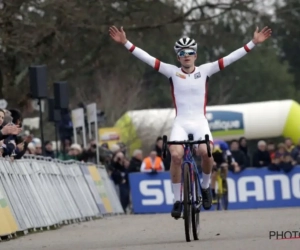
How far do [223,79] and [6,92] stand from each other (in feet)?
167

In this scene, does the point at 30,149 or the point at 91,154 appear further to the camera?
the point at 91,154

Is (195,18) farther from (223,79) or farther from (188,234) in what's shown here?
(223,79)

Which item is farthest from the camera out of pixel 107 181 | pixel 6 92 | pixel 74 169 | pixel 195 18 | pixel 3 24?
pixel 195 18

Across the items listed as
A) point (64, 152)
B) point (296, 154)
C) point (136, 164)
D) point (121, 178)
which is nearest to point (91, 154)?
point (121, 178)

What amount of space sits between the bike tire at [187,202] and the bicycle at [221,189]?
14.2 metres

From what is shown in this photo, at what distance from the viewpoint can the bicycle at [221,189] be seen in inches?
1118

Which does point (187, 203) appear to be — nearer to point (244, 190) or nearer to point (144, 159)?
point (244, 190)

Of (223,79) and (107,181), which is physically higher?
(223,79)

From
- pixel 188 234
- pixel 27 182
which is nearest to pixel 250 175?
pixel 27 182

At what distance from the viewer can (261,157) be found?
31797mm

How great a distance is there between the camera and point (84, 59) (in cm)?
3650

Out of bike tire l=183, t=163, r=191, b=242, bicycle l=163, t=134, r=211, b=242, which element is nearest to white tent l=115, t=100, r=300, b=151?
bicycle l=163, t=134, r=211, b=242

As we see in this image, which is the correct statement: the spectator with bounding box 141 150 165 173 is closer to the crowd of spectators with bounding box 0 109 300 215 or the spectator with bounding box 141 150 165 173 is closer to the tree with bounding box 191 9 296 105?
the crowd of spectators with bounding box 0 109 300 215

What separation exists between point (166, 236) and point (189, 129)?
1.62m
